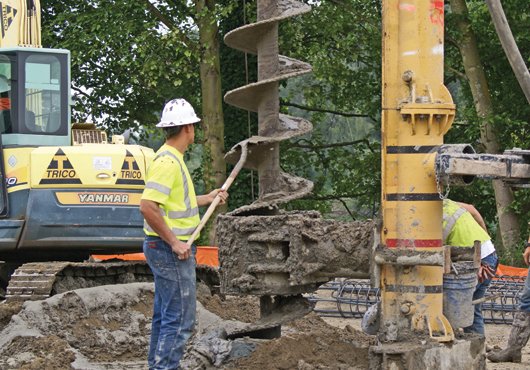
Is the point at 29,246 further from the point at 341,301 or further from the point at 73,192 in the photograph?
the point at 341,301

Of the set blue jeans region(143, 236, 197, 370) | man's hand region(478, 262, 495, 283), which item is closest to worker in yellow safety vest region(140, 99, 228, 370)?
blue jeans region(143, 236, 197, 370)

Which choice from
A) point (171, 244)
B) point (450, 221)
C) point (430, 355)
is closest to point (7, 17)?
point (171, 244)

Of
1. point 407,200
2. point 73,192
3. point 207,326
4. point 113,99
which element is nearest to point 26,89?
point 73,192

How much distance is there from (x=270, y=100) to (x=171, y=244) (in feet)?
5.97

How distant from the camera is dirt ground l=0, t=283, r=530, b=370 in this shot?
18.0ft

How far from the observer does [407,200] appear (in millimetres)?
4828

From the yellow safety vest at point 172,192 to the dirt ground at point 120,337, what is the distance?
1237 millimetres

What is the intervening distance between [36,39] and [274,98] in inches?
212

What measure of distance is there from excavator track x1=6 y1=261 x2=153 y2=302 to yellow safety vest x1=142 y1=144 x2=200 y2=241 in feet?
10.6

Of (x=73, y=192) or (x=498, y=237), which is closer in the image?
(x=73, y=192)

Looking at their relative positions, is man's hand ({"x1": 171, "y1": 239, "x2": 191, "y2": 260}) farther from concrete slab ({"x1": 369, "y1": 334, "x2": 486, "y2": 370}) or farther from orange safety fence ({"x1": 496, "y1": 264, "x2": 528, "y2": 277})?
orange safety fence ({"x1": 496, "y1": 264, "x2": 528, "y2": 277})

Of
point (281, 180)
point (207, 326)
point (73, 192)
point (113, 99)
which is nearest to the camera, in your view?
point (281, 180)

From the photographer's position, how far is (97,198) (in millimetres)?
7945

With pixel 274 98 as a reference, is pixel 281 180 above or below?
below
